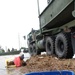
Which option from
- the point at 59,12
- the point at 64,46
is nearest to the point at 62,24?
the point at 64,46

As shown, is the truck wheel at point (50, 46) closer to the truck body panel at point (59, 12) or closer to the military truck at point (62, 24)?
the military truck at point (62, 24)

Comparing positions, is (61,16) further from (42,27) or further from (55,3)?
(42,27)

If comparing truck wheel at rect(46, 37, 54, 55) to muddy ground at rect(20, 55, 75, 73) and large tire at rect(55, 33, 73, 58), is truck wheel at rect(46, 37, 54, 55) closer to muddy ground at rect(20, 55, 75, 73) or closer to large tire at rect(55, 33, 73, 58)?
large tire at rect(55, 33, 73, 58)

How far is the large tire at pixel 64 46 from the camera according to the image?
9.65m

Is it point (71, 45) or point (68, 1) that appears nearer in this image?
point (68, 1)

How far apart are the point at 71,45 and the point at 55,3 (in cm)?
171

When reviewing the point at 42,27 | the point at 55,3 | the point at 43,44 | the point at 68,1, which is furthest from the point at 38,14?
the point at 68,1

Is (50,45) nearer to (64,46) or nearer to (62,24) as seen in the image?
(62,24)

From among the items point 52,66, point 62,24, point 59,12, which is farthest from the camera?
point 62,24

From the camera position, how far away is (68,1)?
26.6ft

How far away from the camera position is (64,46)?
986 centimetres

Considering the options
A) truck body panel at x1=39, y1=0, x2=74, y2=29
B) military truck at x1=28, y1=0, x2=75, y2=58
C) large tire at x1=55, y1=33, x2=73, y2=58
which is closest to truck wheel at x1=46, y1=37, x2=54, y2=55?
military truck at x1=28, y1=0, x2=75, y2=58

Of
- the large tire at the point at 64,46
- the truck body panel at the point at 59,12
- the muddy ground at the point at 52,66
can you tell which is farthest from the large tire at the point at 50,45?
the muddy ground at the point at 52,66

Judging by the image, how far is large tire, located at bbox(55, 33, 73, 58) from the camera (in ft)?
31.7
